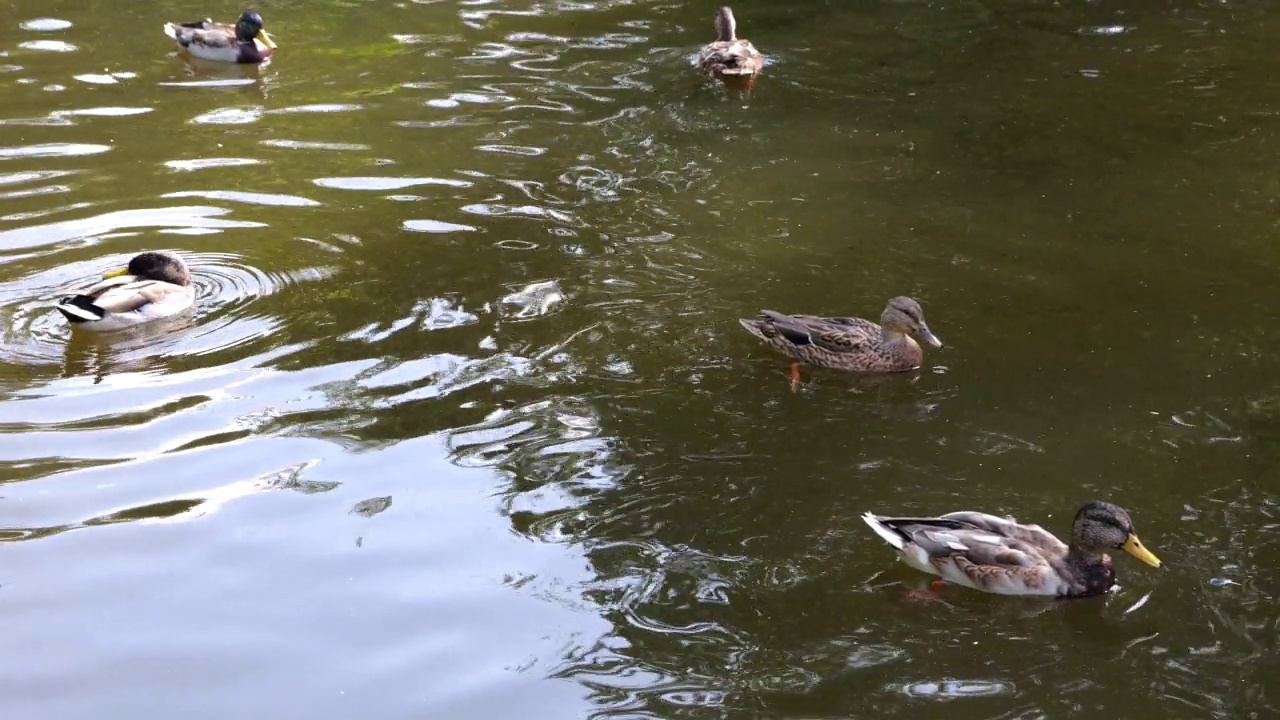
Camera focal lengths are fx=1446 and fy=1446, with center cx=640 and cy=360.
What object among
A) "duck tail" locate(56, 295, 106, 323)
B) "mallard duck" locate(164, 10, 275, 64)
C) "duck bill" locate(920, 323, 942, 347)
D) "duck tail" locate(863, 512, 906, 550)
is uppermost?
"mallard duck" locate(164, 10, 275, 64)

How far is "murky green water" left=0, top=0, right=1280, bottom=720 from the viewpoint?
20.4ft

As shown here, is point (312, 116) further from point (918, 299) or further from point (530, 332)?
point (918, 299)

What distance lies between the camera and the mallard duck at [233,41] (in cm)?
1524

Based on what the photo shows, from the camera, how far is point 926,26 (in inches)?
634

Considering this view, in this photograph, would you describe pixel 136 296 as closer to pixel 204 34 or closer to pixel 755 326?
pixel 755 326

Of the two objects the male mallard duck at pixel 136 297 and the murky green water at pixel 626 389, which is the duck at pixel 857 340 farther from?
the male mallard duck at pixel 136 297

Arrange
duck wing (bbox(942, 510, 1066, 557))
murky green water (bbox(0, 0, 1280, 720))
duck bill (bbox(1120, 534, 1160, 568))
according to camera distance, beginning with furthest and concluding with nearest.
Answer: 1. duck wing (bbox(942, 510, 1066, 557))
2. duck bill (bbox(1120, 534, 1160, 568))
3. murky green water (bbox(0, 0, 1280, 720))

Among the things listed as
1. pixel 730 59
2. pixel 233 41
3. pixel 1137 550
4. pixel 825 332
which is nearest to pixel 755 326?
pixel 825 332

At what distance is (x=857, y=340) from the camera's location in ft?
29.0

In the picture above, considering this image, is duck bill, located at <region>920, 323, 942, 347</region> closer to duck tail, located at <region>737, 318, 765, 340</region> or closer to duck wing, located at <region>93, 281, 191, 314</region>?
duck tail, located at <region>737, 318, 765, 340</region>

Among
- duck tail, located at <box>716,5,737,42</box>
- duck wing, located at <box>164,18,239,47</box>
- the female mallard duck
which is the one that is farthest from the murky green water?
duck tail, located at <box>716,5,737,42</box>

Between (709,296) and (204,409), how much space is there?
3373 millimetres

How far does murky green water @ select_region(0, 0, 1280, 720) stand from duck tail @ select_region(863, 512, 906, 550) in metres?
0.22

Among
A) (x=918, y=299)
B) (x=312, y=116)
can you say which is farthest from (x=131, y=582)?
(x=312, y=116)
